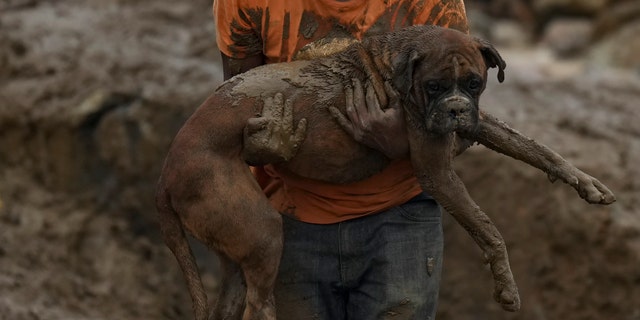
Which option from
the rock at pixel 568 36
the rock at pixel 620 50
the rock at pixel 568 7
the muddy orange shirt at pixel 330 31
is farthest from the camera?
the rock at pixel 568 7

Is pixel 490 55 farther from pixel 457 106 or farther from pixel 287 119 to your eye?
pixel 287 119

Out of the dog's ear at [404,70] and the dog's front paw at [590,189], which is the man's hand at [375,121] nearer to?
the dog's ear at [404,70]

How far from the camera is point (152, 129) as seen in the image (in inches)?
259

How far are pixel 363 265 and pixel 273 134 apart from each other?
577 millimetres

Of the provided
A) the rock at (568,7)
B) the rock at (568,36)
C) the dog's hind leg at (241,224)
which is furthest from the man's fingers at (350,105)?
the rock at (568,7)

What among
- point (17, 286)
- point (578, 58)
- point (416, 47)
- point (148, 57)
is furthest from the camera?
point (578, 58)

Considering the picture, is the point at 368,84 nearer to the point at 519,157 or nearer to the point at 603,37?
the point at 519,157

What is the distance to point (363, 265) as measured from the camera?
3.55 metres

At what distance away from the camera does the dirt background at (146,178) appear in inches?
242

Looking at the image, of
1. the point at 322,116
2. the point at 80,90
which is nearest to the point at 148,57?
the point at 80,90

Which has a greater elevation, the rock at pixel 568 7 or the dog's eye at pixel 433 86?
the dog's eye at pixel 433 86

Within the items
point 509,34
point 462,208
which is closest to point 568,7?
point 509,34

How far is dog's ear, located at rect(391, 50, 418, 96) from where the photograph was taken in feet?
10.3

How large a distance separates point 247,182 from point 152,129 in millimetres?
3428
